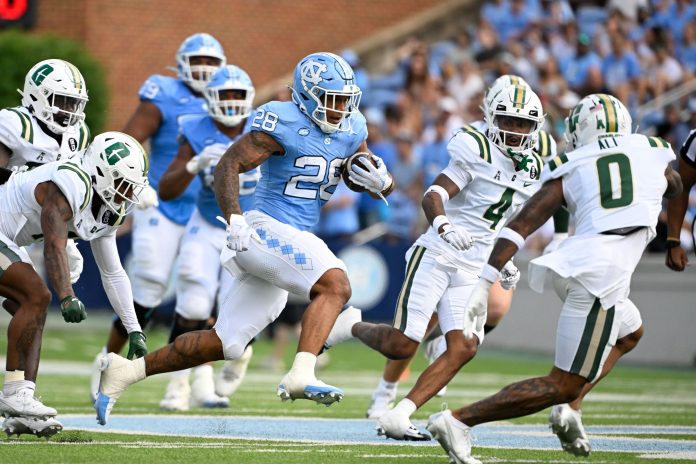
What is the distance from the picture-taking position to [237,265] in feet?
21.0

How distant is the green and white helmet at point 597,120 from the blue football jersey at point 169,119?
10.8 ft

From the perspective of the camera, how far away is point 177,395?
8.20 metres

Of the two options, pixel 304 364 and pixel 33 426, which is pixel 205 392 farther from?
pixel 304 364

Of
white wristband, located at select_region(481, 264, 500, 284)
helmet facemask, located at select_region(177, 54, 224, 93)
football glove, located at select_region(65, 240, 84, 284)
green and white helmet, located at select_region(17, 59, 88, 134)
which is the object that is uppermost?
helmet facemask, located at select_region(177, 54, 224, 93)

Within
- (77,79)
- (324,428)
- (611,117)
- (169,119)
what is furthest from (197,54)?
(611,117)

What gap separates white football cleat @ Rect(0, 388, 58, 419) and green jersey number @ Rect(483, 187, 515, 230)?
2656mm

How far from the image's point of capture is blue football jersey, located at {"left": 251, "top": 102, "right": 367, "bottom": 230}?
6.43m

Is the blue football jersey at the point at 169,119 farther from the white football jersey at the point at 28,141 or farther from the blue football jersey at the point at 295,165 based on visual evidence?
the blue football jersey at the point at 295,165

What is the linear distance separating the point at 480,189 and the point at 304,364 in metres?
1.78

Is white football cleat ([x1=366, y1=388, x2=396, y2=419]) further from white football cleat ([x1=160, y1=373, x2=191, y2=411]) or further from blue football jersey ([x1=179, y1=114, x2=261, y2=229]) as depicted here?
blue football jersey ([x1=179, y1=114, x2=261, y2=229])

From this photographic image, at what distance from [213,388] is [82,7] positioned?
11.6 meters

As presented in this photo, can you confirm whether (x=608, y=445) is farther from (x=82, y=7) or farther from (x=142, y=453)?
(x=82, y=7)

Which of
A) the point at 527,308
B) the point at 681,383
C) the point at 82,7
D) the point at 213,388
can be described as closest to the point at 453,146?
the point at 213,388

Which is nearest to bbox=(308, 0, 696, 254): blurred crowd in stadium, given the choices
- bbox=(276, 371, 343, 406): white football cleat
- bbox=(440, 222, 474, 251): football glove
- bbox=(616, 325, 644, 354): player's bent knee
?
bbox=(616, 325, 644, 354): player's bent knee
